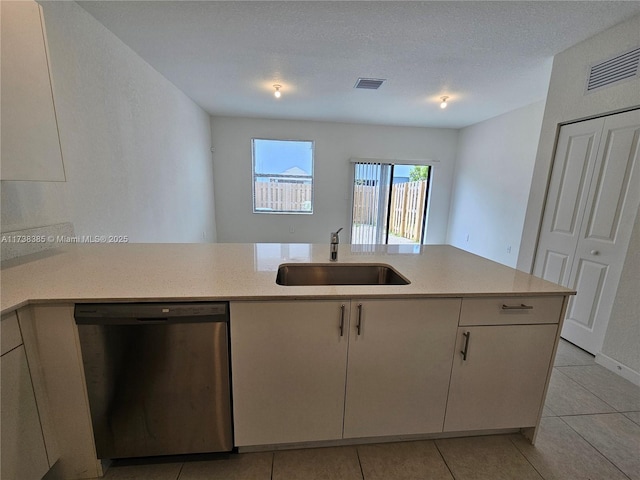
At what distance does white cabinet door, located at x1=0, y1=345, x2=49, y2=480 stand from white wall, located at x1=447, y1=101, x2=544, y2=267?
16.6 feet

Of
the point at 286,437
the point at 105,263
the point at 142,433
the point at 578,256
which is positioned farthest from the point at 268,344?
the point at 578,256

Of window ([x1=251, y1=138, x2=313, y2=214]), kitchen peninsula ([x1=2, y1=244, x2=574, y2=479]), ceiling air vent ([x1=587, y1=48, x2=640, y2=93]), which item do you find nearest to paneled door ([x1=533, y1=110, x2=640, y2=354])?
ceiling air vent ([x1=587, y1=48, x2=640, y2=93])

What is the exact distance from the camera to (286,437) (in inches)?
51.1

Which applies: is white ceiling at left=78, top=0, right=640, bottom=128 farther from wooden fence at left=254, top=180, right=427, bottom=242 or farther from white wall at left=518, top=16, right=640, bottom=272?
wooden fence at left=254, top=180, right=427, bottom=242

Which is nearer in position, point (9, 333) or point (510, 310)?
point (9, 333)

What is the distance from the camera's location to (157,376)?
1.16 meters

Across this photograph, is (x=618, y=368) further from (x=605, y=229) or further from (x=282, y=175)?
(x=282, y=175)

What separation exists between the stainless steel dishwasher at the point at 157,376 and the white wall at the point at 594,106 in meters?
2.82

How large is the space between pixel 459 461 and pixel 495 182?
432 centimetres

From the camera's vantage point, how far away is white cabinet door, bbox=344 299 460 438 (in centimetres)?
121

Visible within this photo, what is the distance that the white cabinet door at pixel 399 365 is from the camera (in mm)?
1212

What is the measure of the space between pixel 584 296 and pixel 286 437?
271 cm

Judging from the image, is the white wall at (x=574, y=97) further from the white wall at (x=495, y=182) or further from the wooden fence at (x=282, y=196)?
the wooden fence at (x=282, y=196)

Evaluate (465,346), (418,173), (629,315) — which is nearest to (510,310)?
(465,346)
